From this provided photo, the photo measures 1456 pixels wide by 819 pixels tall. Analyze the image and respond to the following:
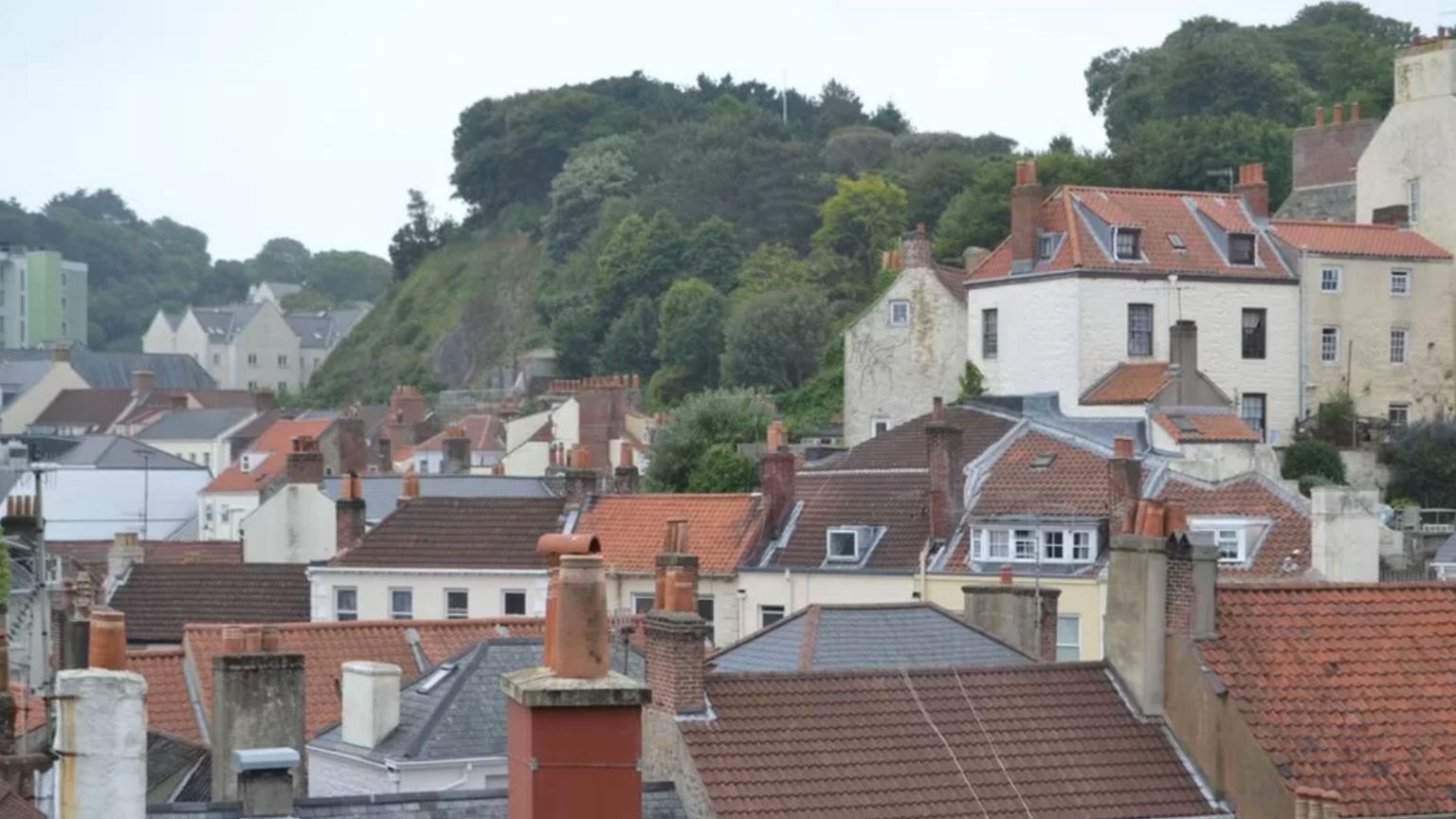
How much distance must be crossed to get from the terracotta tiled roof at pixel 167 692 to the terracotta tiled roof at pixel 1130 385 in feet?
94.7

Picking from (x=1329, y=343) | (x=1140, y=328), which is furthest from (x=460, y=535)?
(x=1329, y=343)

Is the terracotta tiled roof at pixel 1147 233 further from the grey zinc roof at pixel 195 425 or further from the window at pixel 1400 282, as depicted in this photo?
the grey zinc roof at pixel 195 425

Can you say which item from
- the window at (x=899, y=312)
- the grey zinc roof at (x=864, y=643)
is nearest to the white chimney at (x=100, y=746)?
the grey zinc roof at (x=864, y=643)

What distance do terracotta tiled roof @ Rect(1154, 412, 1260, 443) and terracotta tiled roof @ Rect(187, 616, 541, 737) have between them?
71.0 feet

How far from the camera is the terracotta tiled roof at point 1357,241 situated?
220ft

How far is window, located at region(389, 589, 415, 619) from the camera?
55.2m

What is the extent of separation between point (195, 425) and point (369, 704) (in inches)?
3996

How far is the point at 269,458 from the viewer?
356 ft

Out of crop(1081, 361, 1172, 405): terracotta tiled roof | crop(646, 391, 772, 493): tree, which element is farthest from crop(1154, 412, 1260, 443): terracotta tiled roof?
crop(646, 391, 772, 493): tree

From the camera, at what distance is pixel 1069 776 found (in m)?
23.9

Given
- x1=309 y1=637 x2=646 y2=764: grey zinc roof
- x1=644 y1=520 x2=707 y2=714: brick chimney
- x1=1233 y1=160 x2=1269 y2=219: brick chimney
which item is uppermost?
x1=1233 y1=160 x2=1269 y2=219: brick chimney

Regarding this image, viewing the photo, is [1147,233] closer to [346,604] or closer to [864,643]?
[346,604]

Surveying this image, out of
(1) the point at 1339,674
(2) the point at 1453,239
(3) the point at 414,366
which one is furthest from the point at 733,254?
(1) the point at 1339,674

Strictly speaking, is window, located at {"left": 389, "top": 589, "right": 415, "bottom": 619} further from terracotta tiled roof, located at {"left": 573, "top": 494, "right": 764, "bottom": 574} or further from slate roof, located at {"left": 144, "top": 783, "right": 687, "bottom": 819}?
slate roof, located at {"left": 144, "top": 783, "right": 687, "bottom": 819}
